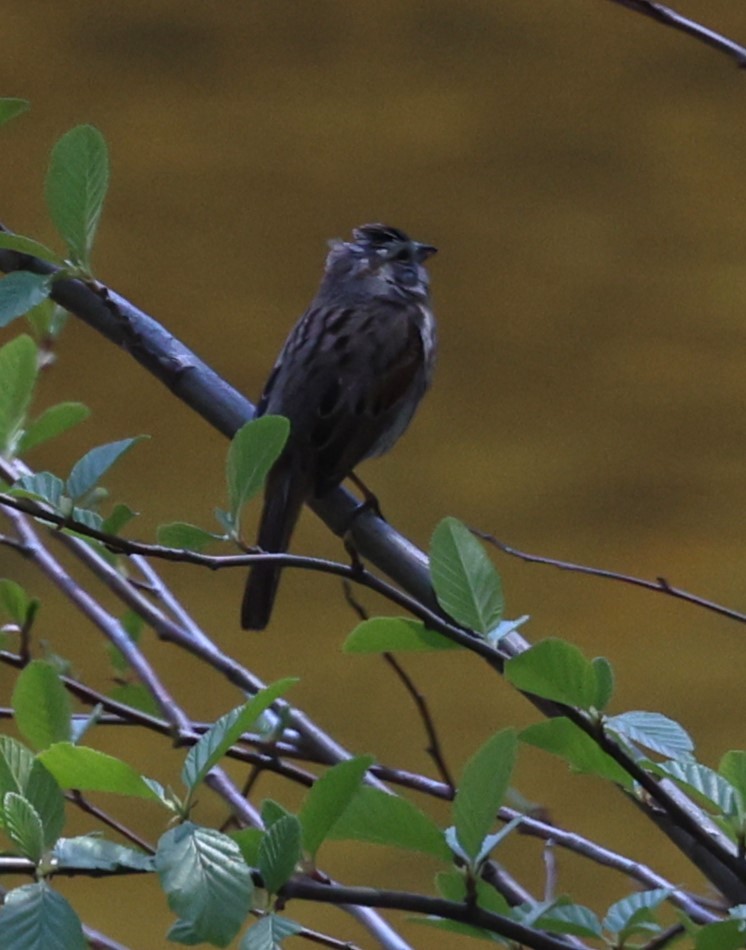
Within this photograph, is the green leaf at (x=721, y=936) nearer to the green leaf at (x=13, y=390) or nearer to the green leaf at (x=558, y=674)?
the green leaf at (x=558, y=674)

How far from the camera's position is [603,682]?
72 centimetres

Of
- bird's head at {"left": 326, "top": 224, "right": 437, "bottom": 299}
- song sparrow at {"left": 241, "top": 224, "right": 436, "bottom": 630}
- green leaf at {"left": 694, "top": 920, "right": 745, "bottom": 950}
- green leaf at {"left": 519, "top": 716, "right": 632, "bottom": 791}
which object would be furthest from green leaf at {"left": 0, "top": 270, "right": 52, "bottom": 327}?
bird's head at {"left": 326, "top": 224, "right": 437, "bottom": 299}

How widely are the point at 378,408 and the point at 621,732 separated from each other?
1.15 meters

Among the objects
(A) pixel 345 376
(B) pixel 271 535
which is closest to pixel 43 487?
(B) pixel 271 535

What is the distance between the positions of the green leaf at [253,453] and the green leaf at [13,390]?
18 cm

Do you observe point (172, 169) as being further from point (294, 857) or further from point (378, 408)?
point (294, 857)

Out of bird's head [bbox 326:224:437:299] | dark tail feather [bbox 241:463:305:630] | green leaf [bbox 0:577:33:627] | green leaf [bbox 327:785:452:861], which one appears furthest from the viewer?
bird's head [bbox 326:224:437:299]

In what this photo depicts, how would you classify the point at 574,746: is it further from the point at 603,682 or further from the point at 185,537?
the point at 185,537

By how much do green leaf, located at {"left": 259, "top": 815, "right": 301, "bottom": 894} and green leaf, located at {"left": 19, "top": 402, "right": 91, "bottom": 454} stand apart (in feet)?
1.33

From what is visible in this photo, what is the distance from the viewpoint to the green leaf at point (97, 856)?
655 millimetres

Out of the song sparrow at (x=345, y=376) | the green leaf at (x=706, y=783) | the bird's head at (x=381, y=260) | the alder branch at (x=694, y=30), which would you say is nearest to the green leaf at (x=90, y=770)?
the green leaf at (x=706, y=783)

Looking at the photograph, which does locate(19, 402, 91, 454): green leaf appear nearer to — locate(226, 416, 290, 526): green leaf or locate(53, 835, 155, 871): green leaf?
locate(226, 416, 290, 526): green leaf

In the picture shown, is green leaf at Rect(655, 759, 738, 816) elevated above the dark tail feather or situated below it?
above

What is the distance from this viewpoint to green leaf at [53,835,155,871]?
66cm
